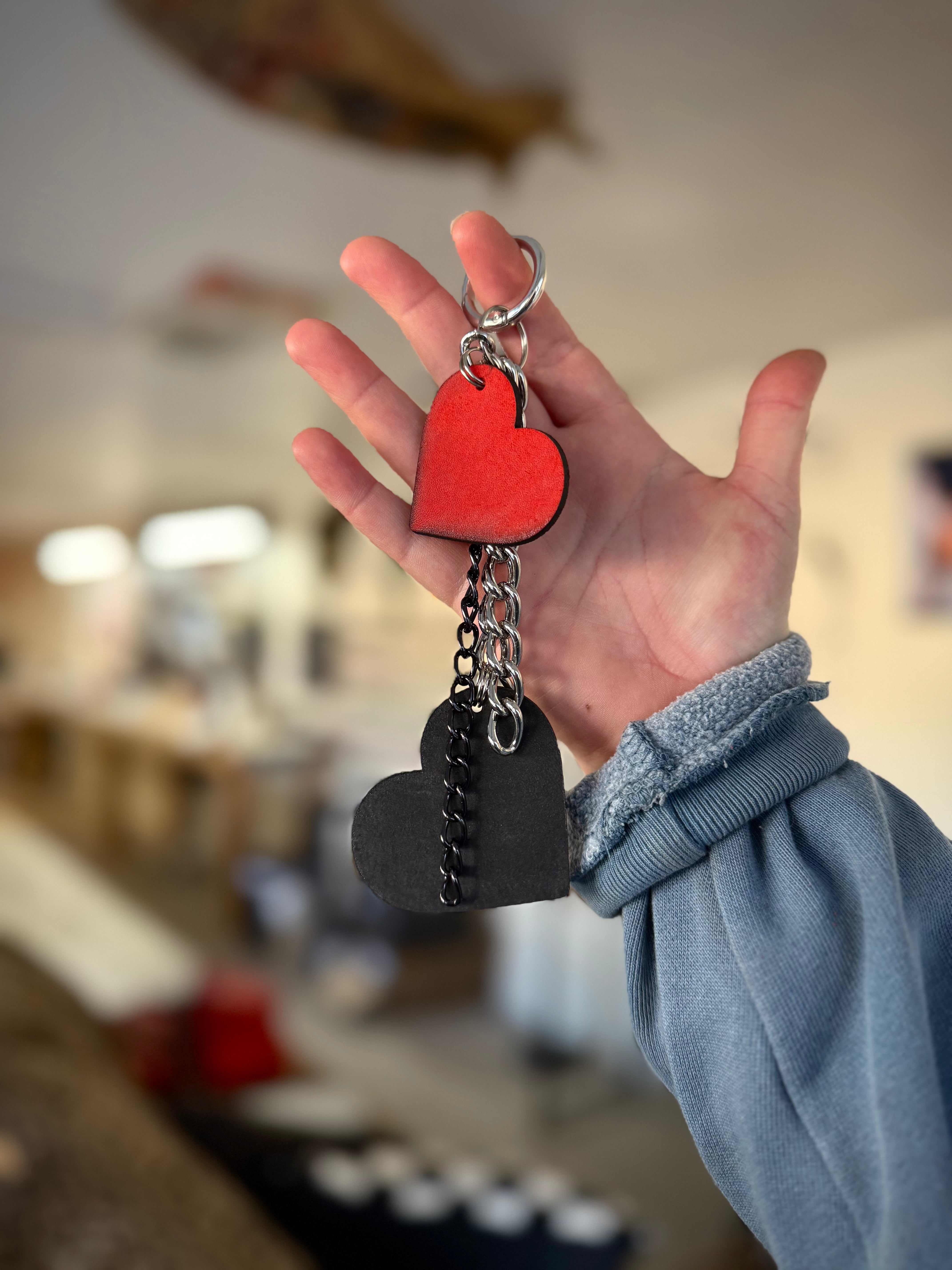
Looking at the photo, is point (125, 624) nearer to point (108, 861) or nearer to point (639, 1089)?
point (108, 861)

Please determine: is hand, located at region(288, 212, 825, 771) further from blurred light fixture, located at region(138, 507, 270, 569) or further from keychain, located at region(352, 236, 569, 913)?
blurred light fixture, located at region(138, 507, 270, 569)

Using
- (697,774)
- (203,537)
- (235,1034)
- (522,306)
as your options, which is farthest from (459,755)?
(235,1034)

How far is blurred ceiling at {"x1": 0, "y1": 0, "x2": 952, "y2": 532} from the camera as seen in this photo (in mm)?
1286

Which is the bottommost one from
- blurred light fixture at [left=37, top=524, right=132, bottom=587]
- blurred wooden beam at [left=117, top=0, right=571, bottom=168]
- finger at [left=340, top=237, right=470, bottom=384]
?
finger at [left=340, top=237, right=470, bottom=384]

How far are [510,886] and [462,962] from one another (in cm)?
172

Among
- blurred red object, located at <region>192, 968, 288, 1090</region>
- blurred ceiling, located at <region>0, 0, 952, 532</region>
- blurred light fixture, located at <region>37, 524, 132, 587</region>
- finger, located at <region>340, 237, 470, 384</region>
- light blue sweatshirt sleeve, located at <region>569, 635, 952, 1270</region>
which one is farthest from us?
blurred light fixture, located at <region>37, 524, 132, 587</region>

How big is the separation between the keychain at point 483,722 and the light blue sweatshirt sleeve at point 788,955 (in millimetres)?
56

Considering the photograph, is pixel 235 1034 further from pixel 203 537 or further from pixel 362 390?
pixel 362 390

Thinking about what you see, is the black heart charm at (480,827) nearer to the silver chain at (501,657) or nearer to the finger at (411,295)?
the silver chain at (501,657)

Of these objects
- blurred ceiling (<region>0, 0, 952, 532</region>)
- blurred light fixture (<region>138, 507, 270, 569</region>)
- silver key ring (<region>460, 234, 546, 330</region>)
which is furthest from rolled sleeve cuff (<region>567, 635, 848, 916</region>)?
blurred light fixture (<region>138, 507, 270, 569</region>)

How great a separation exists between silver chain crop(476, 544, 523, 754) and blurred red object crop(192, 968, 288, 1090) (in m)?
2.02

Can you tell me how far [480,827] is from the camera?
49cm

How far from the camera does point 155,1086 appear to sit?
7.25 feet

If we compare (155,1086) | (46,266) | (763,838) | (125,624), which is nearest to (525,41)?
(46,266)
